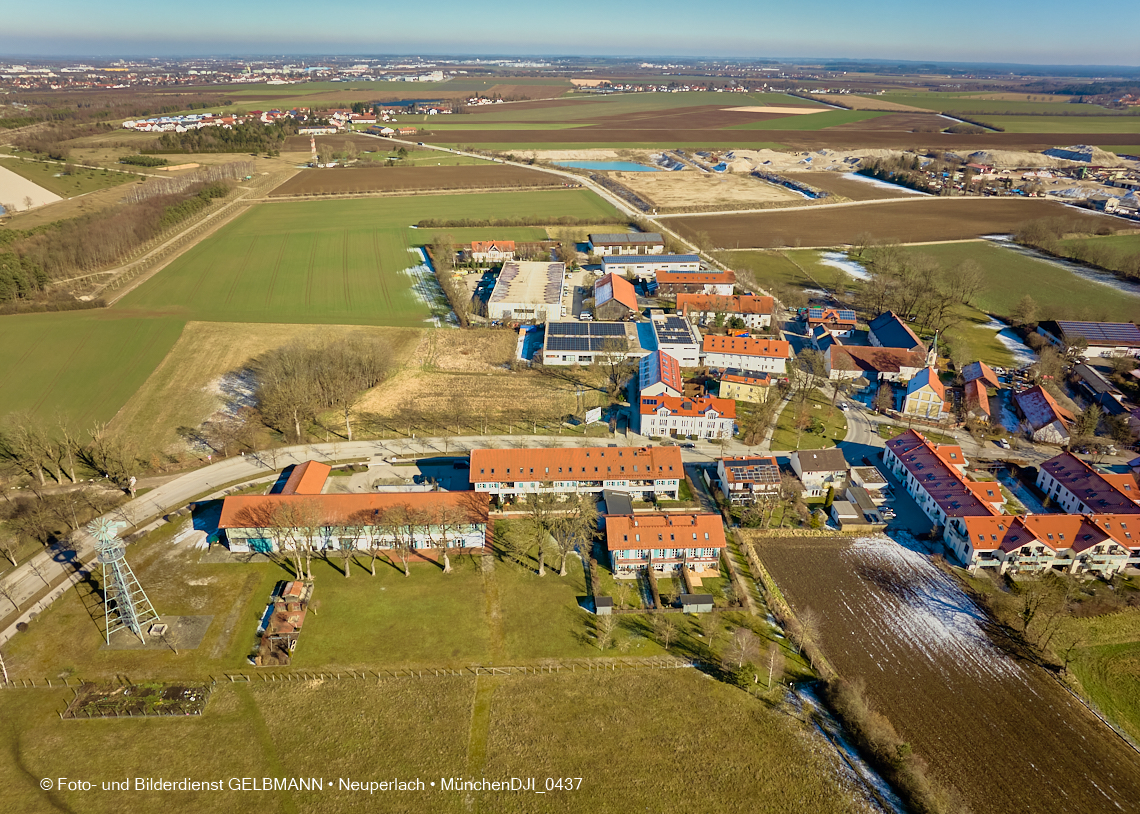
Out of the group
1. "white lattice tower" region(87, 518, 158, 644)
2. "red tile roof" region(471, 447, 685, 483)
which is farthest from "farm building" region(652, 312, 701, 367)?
"white lattice tower" region(87, 518, 158, 644)

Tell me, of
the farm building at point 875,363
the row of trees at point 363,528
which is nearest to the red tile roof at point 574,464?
the row of trees at point 363,528

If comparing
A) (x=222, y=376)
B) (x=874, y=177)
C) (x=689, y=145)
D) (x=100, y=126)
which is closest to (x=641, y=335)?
(x=222, y=376)

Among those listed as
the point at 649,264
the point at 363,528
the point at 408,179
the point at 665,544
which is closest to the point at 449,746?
the point at 363,528

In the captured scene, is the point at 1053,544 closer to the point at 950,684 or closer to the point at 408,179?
the point at 950,684

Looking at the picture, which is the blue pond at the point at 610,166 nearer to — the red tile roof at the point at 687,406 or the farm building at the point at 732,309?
the farm building at the point at 732,309

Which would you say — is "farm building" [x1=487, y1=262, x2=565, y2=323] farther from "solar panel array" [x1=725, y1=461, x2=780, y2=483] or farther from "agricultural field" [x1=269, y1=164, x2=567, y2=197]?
"agricultural field" [x1=269, y1=164, x2=567, y2=197]

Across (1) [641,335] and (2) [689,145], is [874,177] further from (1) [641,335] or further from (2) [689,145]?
(1) [641,335]
